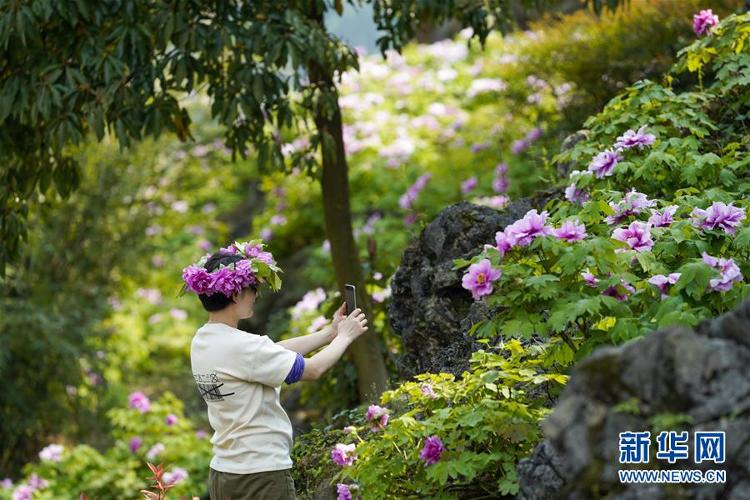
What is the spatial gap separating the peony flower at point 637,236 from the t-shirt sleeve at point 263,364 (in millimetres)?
1070

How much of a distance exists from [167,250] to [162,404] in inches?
108

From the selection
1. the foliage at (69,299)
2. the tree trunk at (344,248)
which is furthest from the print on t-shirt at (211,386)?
the foliage at (69,299)

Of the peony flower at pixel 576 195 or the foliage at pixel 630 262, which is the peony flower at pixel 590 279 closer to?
the foliage at pixel 630 262

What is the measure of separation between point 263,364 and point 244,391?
114mm

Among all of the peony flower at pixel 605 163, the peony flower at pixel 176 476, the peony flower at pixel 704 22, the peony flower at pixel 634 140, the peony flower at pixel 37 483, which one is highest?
the peony flower at pixel 704 22

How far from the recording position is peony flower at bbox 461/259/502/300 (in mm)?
2910

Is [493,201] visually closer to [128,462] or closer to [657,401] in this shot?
[128,462]

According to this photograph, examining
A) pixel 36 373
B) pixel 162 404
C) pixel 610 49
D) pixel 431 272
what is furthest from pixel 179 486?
pixel 610 49

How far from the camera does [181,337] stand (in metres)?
10.6

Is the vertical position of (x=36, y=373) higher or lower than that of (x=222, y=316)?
lower

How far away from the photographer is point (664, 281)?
294cm

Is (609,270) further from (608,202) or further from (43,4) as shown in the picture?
(43,4)

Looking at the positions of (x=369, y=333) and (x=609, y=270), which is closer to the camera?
(x=609, y=270)

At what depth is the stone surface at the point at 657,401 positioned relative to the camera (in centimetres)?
224
